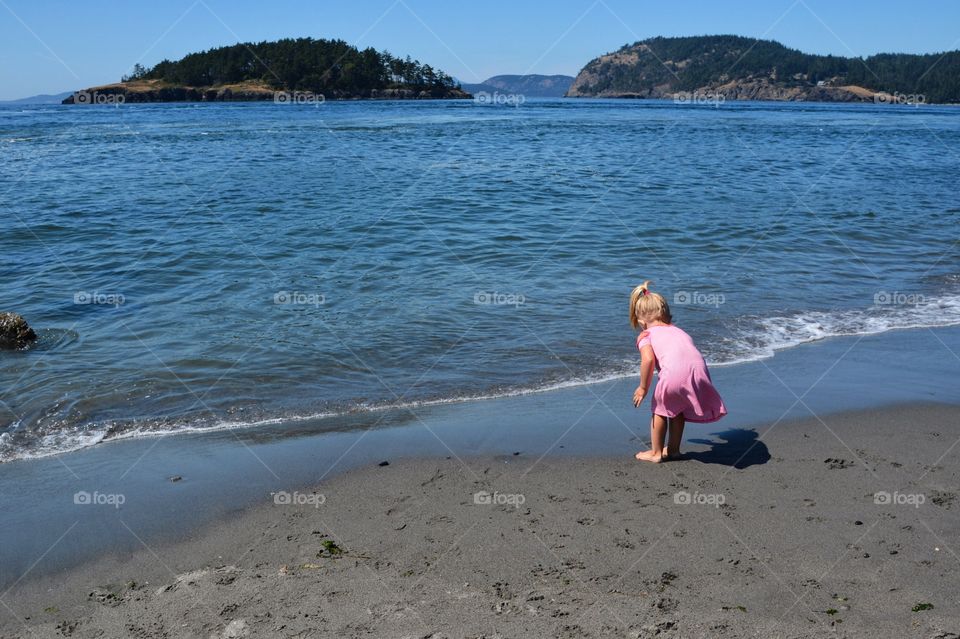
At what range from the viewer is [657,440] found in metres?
6.02

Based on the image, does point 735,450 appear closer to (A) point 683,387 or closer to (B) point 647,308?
(A) point 683,387

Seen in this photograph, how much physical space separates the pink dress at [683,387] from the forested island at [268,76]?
118 metres

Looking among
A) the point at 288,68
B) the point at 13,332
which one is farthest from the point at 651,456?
Result: the point at 288,68

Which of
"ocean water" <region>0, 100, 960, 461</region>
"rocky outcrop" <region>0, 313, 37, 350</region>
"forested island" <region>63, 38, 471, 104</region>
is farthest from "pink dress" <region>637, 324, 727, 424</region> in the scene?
"forested island" <region>63, 38, 471, 104</region>

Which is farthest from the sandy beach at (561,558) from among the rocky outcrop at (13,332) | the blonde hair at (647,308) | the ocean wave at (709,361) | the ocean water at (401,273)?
the rocky outcrop at (13,332)

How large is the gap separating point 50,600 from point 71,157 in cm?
2804

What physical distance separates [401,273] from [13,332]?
228 inches

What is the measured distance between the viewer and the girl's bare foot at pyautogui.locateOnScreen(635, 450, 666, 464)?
5.98 m

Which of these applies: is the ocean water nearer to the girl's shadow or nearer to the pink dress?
the girl's shadow

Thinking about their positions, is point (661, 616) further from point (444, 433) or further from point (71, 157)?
point (71, 157)

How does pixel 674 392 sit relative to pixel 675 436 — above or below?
above

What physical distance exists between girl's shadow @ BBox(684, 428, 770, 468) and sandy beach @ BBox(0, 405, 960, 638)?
0.11 ft

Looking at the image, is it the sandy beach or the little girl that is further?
the little girl

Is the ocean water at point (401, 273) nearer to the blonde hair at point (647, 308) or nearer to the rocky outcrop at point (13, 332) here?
the rocky outcrop at point (13, 332)
